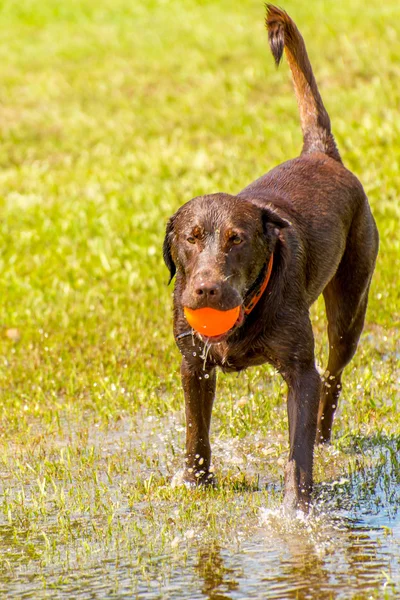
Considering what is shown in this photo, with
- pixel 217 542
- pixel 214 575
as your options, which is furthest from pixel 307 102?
pixel 214 575

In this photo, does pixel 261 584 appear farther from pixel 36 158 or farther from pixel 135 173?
pixel 36 158

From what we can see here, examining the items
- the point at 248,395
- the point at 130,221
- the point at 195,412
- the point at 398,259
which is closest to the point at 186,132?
the point at 130,221

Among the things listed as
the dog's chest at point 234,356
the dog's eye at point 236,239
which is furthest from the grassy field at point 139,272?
the dog's eye at point 236,239

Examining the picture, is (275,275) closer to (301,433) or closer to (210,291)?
(210,291)

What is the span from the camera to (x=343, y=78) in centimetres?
1516

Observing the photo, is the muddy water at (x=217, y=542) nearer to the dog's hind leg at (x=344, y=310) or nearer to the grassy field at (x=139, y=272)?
the grassy field at (x=139, y=272)

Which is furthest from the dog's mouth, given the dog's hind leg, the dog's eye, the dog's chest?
the dog's hind leg

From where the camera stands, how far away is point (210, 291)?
14.9 feet

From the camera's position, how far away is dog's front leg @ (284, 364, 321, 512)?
4852mm

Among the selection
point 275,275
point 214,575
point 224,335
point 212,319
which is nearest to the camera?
point 214,575

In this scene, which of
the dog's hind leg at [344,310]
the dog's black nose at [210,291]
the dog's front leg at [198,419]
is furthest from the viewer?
the dog's hind leg at [344,310]

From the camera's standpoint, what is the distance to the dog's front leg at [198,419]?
17.6 ft

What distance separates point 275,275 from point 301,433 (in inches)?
29.7

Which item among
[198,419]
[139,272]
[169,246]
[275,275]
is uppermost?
[139,272]
